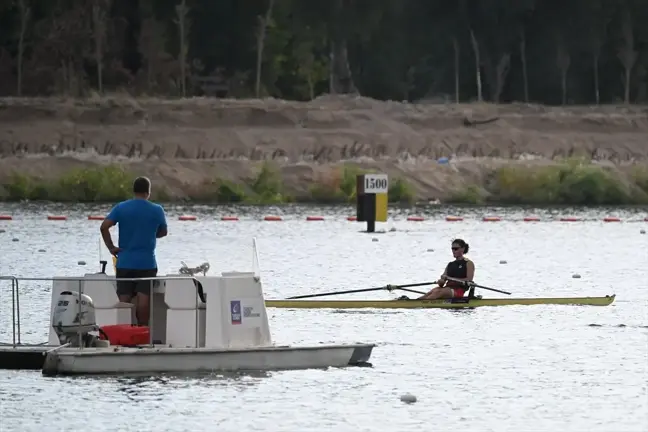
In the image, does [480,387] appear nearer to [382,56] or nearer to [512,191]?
[512,191]

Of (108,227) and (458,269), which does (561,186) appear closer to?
(458,269)

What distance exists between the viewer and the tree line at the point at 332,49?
96.6 meters

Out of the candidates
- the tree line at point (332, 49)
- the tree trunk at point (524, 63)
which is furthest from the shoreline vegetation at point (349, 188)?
the tree line at point (332, 49)

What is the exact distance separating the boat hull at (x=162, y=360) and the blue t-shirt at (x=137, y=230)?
1082 millimetres

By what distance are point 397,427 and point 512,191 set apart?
62.9m

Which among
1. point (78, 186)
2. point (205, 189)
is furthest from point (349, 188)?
point (78, 186)

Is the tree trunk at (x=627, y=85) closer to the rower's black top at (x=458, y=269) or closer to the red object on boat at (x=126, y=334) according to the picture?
the rower's black top at (x=458, y=269)

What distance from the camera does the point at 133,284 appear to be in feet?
77.9

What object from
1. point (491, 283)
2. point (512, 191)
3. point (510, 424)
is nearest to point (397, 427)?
point (510, 424)

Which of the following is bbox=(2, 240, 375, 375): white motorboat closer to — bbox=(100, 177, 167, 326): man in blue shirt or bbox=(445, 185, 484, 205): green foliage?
bbox=(100, 177, 167, 326): man in blue shirt

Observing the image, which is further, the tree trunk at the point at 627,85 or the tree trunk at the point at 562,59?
the tree trunk at the point at 627,85

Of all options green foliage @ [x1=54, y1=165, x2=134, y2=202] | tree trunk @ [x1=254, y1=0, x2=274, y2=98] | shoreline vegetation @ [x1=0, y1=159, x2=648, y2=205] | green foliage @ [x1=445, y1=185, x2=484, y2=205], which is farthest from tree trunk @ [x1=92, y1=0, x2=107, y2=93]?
green foliage @ [x1=445, y1=185, x2=484, y2=205]

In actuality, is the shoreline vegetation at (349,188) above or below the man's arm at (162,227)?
below

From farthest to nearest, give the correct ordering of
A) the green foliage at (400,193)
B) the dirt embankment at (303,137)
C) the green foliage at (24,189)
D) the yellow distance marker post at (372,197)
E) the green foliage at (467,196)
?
the green foliage at (467,196)
the dirt embankment at (303,137)
the green foliage at (400,193)
the green foliage at (24,189)
the yellow distance marker post at (372,197)
